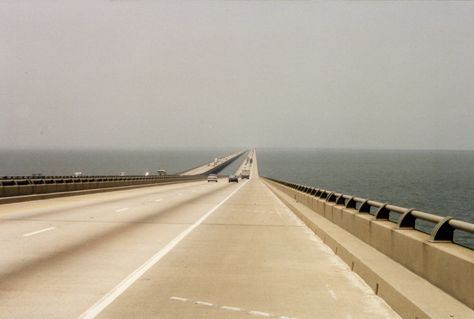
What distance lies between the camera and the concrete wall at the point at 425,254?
704 centimetres

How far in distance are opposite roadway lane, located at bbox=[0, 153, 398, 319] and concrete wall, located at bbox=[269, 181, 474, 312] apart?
769 mm

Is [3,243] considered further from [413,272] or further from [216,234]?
[413,272]

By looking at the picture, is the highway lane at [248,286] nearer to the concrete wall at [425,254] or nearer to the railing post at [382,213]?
the concrete wall at [425,254]

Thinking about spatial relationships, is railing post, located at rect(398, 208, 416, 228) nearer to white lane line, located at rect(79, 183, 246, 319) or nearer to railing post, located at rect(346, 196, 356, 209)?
white lane line, located at rect(79, 183, 246, 319)

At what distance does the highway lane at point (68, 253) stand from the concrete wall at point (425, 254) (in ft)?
14.6

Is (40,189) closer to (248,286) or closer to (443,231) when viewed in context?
(248,286)

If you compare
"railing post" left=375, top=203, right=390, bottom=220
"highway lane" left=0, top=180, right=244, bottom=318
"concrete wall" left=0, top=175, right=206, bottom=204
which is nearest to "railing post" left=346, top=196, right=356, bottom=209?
"railing post" left=375, top=203, right=390, bottom=220

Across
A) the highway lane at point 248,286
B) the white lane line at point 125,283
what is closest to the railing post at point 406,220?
the highway lane at point 248,286

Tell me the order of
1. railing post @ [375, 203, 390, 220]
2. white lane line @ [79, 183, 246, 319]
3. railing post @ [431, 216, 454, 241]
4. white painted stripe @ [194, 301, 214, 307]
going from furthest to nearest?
railing post @ [375, 203, 390, 220] < railing post @ [431, 216, 454, 241] < white painted stripe @ [194, 301, 214, 307] < white lane line @ [79, 183, 246, 319]

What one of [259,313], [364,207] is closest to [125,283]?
[259,313]

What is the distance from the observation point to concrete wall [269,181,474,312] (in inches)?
277

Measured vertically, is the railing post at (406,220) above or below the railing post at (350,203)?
above

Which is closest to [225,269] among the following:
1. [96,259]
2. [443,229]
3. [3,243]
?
[96,259]

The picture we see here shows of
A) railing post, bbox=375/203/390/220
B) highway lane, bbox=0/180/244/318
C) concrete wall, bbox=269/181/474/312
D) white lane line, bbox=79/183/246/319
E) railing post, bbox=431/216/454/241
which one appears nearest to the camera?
concrete wall, bbox=269/181/474/312
